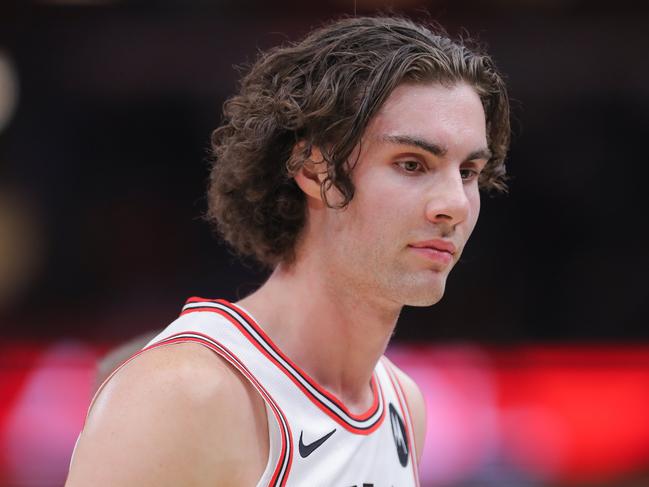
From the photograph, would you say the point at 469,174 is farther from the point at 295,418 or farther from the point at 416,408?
the point at 416,408

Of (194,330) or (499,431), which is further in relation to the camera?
(499,431)

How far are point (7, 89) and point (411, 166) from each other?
7930 mm

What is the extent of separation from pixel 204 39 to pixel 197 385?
767cm

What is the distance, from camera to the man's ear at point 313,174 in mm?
2896

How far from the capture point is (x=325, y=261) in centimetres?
289

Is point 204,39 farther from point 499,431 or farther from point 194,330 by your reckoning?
point 194,330

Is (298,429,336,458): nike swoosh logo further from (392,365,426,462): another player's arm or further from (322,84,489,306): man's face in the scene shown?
(392,365,426,462): another player's arm

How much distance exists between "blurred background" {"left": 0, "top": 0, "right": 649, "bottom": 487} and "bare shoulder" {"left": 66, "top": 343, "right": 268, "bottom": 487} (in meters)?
6.59

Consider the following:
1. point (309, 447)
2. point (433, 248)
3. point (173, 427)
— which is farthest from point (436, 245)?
point (173, 427)

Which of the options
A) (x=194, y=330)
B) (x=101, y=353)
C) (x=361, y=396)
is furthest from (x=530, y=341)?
(x=194, y=330)

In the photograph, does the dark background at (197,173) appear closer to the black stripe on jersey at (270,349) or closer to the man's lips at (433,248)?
the black stripe on jersey at (270,349)

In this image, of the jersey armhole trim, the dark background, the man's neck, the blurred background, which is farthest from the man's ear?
the dark background

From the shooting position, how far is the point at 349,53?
115 inches

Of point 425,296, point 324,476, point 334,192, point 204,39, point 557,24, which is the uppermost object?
point 557,24
